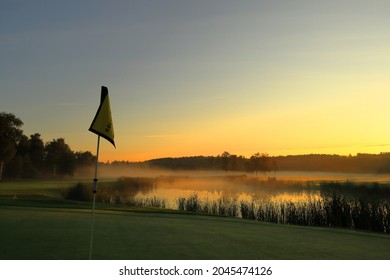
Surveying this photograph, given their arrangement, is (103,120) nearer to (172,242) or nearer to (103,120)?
(103,120)

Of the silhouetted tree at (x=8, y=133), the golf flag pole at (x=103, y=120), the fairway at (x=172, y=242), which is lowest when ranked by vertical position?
the fairway at (x=172, y=242)

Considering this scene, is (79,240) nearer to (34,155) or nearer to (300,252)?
(300,252)

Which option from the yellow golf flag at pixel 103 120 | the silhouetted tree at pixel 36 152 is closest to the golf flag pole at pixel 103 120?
the yellow golf flag at pixel 103 120

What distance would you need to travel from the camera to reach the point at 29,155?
226 feet

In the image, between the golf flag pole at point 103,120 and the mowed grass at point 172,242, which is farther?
the golf flag pole at point 103,120

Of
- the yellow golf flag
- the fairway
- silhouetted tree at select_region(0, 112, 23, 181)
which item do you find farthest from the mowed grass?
silhouetted tree at select_region(0, 112, 23, 181)

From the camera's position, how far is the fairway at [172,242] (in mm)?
6426

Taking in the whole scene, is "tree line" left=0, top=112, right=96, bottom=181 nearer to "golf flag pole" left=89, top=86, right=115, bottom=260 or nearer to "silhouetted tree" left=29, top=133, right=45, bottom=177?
"silhouetted tree" left=29, top=133, right=45, bottom=177

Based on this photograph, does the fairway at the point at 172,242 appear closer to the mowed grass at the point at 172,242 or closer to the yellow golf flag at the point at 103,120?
the mowed grass at the point at 172,242

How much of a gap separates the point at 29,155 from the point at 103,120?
2688 inches

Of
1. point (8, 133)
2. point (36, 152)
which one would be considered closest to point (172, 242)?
point (8, 133)

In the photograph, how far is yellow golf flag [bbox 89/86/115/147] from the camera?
6699 mm

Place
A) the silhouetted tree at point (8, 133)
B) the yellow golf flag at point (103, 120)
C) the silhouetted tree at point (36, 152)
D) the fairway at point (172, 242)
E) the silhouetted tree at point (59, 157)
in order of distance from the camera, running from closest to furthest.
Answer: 1. the fairway at point (172, 242)
2. the yellow golf flag at point (103, 120)
3. the silhouetted tree at point (8, 133)
4. the silhouetted tree at point (36, 152)
5. the silhouetted tree at point (59, 157)

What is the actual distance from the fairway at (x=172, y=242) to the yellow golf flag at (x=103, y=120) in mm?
2068
